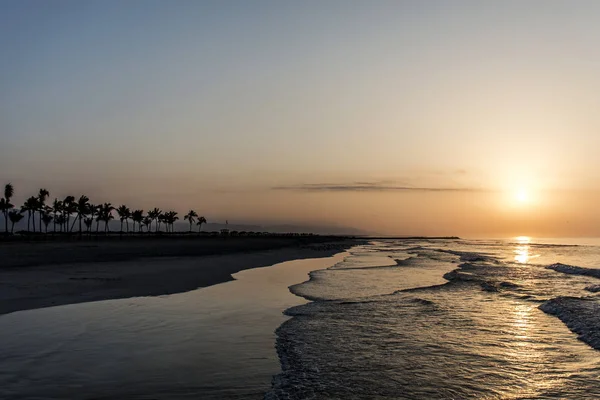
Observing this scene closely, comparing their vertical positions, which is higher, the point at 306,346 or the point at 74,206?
the point at 74,206

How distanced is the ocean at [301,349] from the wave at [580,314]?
0.07m

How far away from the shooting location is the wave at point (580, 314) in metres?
16.2

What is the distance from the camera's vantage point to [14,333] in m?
14.4

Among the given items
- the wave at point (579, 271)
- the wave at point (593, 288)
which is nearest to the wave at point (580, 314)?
the wave at point (593, 288)

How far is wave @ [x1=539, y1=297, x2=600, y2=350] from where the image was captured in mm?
16220

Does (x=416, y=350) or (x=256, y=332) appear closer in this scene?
(x=416, y=350)

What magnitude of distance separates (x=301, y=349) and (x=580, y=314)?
544 inches

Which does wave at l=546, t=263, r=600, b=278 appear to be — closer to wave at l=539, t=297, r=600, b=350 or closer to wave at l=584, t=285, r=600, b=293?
wave at l=584, t=285, r=600, b=293

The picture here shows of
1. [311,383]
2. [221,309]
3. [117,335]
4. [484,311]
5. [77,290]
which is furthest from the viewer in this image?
[77,290]

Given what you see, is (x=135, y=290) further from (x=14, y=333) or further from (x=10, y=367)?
(x=10, y=367)

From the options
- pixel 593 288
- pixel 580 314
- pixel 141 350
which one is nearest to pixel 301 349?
pixel 141 350

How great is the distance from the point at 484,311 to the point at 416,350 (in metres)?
9.29

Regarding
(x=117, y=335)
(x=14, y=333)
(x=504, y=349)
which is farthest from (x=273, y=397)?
(x=14, y=333)

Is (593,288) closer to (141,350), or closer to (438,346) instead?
(438,346)
